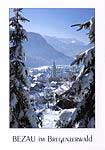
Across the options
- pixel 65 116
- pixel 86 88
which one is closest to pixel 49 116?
pixel 65 116

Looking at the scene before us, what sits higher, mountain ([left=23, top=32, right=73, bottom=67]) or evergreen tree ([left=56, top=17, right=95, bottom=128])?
mountain ([left=23, top=32, right=73, bottom=67])

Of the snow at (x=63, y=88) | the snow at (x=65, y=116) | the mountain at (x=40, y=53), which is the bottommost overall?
the snow at (x=65, y=116)

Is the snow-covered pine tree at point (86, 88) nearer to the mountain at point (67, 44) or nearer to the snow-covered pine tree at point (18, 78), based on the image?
the mountain at point (67, 44)

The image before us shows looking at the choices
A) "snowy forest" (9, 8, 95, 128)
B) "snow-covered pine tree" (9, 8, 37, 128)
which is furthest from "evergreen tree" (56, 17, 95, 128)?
"snow-covered pine tree" (9, 8, 37, 128)

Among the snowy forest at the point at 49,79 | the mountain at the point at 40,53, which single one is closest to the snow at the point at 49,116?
the snowy forest at the point at 49,79

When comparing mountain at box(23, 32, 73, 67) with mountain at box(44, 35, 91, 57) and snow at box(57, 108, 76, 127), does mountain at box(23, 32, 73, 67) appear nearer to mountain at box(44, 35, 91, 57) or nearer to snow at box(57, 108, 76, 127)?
mountain at box(44, 35, 91, 57)
